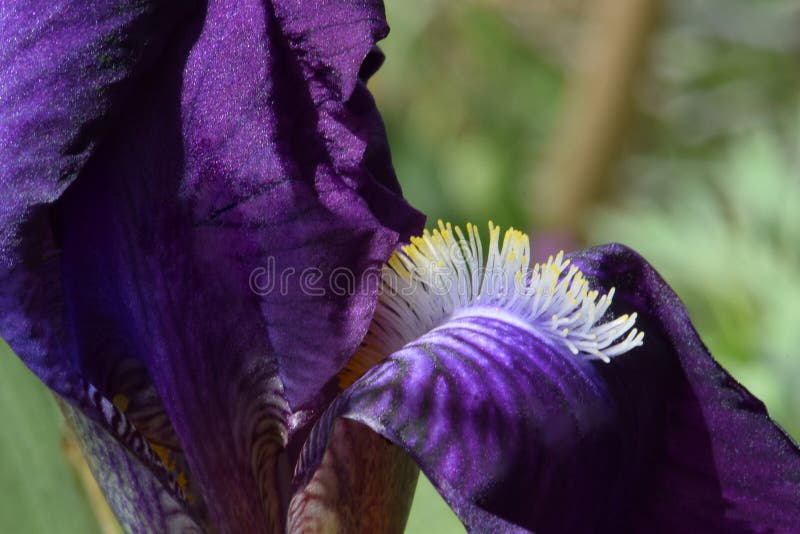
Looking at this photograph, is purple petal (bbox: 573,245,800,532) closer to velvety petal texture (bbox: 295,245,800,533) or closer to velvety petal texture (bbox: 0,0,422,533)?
velvety petal texture (bbox: 295,245,800,533)

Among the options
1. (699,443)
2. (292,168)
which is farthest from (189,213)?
(699,443)

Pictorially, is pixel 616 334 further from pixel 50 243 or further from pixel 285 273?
pixel 50 243

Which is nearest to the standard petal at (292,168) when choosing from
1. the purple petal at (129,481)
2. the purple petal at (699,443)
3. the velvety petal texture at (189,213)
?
the velvety petal texture at (189,213)

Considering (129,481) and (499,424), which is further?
(129,481)

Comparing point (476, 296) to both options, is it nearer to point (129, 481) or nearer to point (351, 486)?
point (351, 486)

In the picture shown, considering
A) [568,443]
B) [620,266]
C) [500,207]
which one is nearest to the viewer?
[568,443]

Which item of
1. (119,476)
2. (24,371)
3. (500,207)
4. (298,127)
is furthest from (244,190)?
(500,207)
